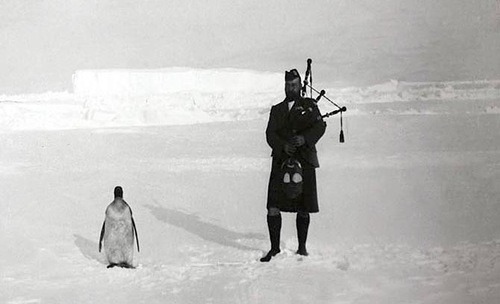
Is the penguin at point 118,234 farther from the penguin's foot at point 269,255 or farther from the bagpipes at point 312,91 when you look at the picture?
the bagpipes at point 312,91

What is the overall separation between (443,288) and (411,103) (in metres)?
0.79

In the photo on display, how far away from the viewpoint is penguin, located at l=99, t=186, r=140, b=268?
321cm

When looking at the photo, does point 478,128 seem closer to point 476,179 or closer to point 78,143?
point 476,179

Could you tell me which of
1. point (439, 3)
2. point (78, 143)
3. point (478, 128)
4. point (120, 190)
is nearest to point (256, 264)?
point (120, 190)

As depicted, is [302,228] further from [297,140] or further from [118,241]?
[118,241]

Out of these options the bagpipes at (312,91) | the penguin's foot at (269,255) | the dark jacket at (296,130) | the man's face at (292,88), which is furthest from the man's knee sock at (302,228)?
the man's face at (292,88)

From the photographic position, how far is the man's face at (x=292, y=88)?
3.21m

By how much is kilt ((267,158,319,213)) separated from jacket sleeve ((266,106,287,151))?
0.06 meters

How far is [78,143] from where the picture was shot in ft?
11.0

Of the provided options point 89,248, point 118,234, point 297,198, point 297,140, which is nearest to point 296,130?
point 297,140

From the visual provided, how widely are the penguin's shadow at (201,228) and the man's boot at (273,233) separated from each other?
0.08m

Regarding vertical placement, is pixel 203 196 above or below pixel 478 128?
below

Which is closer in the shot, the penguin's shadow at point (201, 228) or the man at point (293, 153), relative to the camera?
the man at point (293, 153)

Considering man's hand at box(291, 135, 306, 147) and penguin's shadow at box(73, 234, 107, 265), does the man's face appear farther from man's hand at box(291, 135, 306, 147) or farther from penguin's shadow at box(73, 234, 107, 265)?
penguin's shadow at box(73, 234, 107, 265)
